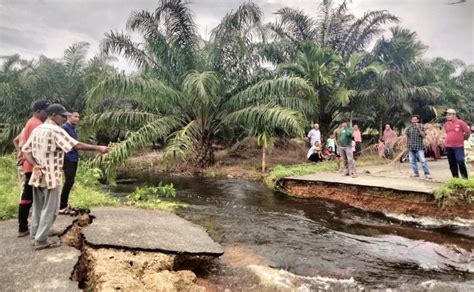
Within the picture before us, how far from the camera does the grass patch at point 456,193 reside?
6469 millimetres

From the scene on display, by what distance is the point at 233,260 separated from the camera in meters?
4.64

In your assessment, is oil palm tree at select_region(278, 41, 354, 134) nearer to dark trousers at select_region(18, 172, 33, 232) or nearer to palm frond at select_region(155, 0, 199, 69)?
palm frond at select_region(155, 0, 199, 69)

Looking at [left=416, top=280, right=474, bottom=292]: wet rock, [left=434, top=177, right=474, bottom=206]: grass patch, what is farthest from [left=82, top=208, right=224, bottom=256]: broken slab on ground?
[left=434, top=177, right=474, bottom=206]: grass patch

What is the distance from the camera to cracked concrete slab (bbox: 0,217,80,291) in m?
2.99

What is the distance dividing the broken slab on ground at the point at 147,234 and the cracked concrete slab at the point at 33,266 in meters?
0.46

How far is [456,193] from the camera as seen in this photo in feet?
21.4

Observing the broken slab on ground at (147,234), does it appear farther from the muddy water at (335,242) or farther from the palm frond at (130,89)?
the palm frond at (130,89)

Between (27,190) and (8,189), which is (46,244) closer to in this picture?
(27,190)

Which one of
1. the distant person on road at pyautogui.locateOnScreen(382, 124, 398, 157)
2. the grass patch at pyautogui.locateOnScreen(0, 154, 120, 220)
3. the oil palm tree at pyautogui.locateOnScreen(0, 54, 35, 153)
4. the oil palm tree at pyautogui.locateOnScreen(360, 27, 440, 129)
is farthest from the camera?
the oil palm tree at pyautogui.locateOnScreen(0, 54, 35, 153)

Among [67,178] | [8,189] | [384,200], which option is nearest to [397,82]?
[384,200]

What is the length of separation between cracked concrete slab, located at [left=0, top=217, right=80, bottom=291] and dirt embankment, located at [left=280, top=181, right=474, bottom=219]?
5.99 m

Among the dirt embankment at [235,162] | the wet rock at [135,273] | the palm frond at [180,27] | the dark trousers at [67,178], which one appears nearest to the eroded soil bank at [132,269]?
the wet rock at [135,273]

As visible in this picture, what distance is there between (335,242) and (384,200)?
252 centimetres

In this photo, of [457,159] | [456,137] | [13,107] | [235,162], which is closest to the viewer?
[456,137]
